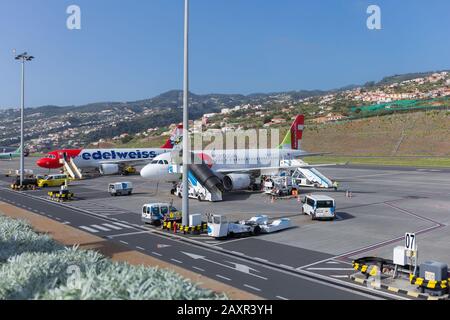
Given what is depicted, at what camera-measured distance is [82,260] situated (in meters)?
13.5

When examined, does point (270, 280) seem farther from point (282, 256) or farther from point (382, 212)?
point (382, 212)

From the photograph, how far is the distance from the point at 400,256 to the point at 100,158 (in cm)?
6230

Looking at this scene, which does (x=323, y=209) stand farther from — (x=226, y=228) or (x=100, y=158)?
(x=100, y=158)

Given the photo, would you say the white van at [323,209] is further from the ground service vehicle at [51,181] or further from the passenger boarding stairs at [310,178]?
the ground service vehicle at [51,181]

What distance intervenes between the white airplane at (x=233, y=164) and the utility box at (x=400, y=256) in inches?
1114

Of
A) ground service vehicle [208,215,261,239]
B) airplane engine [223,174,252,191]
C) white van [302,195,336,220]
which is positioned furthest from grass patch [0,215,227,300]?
airplane engine [223,174,252,191]

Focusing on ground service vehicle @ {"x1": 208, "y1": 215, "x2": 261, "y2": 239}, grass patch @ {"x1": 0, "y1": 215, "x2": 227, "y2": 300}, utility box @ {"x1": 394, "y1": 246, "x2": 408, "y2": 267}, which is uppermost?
grass patch @ {"x1": 0, "y1": 215, "x2": 227, "y2": 300}

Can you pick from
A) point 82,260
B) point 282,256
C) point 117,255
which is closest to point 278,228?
point 282,256

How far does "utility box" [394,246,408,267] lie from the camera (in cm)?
1833

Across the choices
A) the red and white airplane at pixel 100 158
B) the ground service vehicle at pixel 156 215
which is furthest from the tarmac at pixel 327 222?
the red and white airplane at pixel 100 158

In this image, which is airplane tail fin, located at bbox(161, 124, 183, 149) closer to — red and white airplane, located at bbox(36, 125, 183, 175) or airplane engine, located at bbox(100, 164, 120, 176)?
red and white airplane, located at bbox(36, 125, 183, 175)

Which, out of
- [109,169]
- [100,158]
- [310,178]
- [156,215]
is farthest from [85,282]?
[100,158]

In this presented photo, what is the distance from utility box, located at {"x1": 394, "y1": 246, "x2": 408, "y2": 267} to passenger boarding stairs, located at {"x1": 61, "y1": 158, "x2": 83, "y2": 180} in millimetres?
54332
